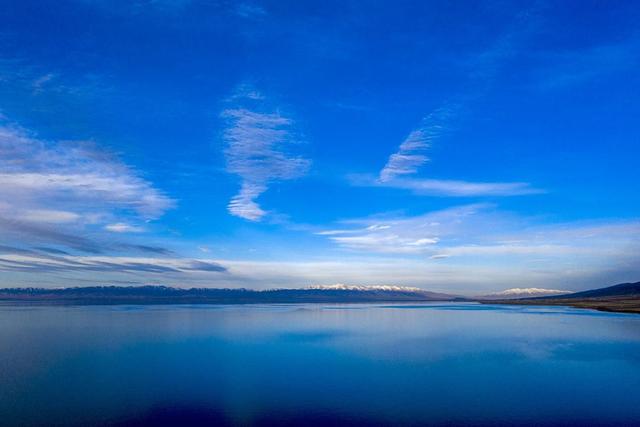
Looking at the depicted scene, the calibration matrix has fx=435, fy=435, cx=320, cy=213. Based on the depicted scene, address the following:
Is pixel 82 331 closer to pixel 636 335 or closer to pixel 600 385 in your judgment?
pixel 600 385

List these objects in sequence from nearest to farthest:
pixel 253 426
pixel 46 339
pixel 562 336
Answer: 1. pixel 253 426
2. pixel 46 339
3. pixel 562 336

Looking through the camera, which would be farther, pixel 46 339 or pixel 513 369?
pixel 46 339

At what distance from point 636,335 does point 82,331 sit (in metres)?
55.9

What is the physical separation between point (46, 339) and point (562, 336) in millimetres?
47731

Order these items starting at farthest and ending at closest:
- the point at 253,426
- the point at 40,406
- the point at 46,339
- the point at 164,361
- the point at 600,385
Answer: the point at 46,339 < the point at 164,361 < the point at 600,385 < the point at 40,406 < the point at 253,426

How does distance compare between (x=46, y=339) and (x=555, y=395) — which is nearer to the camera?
(x=555, y=395)

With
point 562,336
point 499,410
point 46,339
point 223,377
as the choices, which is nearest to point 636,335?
point 562,336

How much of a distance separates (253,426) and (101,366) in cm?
1445

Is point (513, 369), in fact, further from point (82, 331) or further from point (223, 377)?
point (82, 331)

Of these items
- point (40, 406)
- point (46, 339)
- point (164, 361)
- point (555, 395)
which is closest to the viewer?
point (40, 406)

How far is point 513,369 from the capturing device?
2500 centimetres

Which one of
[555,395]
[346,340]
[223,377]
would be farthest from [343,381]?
[346,340]

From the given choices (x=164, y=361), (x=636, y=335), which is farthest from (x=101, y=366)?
(x=636, y=335)

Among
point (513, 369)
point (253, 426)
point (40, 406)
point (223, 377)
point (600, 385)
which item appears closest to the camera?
point (253, 426)
